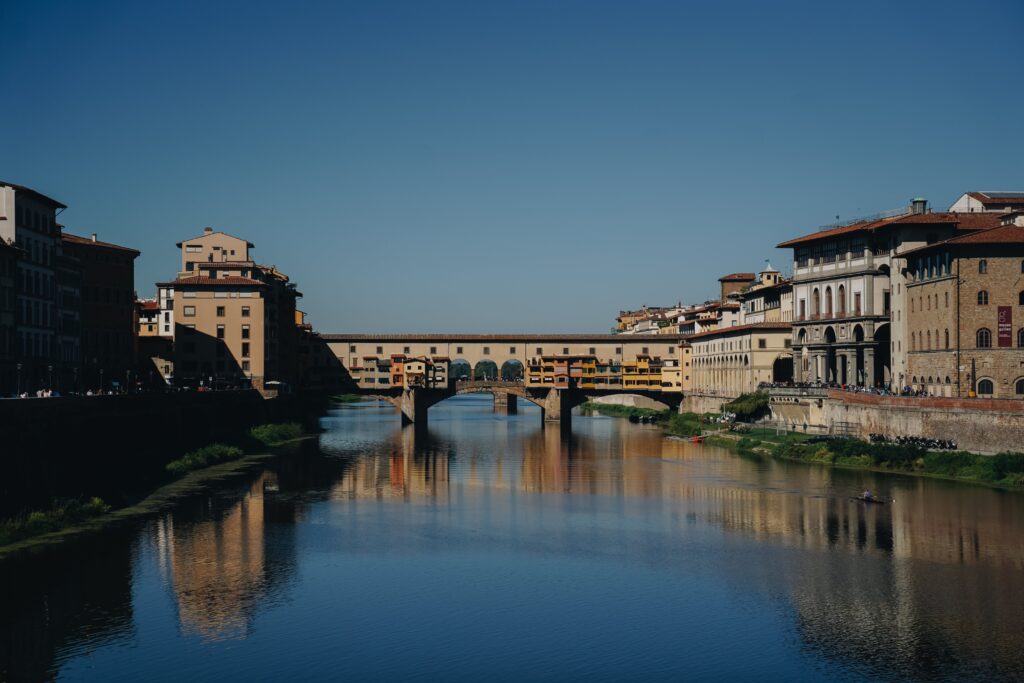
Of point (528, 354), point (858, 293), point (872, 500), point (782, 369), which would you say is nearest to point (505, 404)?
point (528, 354)

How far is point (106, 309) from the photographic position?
8819cm

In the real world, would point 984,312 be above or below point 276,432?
above

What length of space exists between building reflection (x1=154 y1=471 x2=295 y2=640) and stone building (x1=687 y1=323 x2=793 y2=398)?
61.5 m

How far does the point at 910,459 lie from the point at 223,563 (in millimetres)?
39192

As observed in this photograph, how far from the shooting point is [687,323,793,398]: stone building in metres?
105

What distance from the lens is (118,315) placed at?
8969 centimetres

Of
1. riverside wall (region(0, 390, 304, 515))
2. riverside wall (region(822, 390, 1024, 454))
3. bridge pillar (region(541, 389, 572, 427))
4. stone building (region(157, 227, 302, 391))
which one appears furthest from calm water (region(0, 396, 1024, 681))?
bridge pillar (region(541, 389, 572, 427))

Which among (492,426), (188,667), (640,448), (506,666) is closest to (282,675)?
(188,667)

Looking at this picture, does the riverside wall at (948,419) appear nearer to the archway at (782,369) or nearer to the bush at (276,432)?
the archway at (782,369)

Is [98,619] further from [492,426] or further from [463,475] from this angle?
[492,426]

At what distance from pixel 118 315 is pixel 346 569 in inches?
2222

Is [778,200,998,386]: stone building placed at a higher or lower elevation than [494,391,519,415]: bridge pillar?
higher

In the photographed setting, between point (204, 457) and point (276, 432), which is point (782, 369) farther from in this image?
point (204, 457)

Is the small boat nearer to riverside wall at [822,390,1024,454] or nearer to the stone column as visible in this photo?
riverside wall at [822,390,1024,454]
